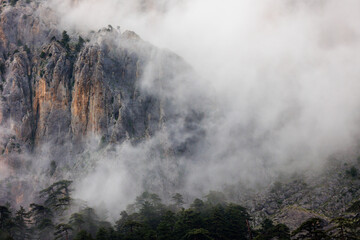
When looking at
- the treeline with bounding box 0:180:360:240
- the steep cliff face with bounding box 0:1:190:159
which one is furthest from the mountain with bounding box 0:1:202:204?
the treeline with bounding box 0:180:360:240

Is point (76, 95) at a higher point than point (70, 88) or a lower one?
lower

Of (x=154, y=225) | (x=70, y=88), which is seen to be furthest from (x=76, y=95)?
(x=154, y=225)

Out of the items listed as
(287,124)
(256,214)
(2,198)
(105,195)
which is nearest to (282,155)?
(287,124)

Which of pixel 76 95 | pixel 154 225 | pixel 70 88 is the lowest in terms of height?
pixel 154 225

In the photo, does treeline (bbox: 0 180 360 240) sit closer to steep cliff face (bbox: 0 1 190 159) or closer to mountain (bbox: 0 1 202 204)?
mountain (bbox: 0 1 202 204)

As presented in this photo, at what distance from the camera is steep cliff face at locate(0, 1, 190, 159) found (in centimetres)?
12294

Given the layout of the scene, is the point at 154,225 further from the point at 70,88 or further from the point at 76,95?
the point at 70,88

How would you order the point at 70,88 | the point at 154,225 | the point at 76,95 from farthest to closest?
the point at 70,88 < the point at 76,95 < the point at 154,225

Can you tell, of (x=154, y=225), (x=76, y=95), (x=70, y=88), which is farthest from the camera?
(x=70, y=88)

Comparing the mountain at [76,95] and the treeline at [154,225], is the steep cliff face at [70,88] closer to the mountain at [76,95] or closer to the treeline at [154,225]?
the mountain at [76,95]

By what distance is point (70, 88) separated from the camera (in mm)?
130125

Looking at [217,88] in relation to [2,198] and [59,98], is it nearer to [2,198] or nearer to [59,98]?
[59,98]

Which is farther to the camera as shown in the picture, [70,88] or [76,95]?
[70,88]

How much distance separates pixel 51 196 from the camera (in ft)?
304
